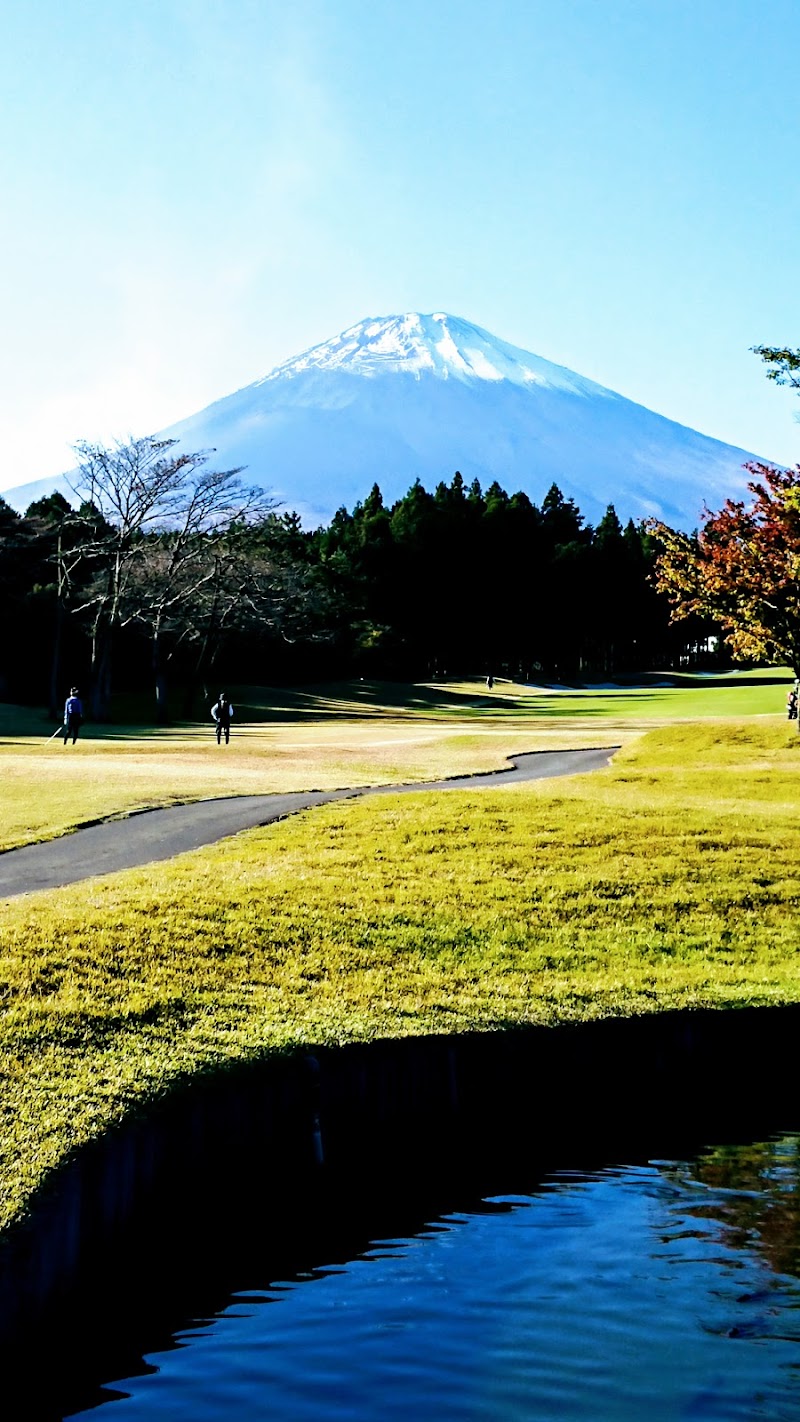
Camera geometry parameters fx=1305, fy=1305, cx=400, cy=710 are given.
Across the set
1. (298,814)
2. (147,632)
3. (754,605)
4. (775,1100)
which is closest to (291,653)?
(147,632)

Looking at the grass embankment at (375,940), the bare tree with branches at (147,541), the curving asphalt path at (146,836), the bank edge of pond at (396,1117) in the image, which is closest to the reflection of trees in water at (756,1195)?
the bank edge of pond at (396,1117)

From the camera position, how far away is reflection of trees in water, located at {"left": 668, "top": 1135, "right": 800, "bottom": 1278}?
25.6 feet

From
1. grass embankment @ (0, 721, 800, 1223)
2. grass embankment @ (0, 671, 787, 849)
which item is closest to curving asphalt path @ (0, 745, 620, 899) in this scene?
grass embankment @ (0, 671, 787, 849)

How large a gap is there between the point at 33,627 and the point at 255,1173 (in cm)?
6216

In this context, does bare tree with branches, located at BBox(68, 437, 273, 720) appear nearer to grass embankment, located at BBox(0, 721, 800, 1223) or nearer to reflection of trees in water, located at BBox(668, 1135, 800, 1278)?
grass embankment, located at BBox(0, 721, 800, 1223)

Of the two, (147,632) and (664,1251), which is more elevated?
(147,632)

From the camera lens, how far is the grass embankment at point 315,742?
25.4 meters

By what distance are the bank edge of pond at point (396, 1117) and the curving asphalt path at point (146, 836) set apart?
19.9 feet

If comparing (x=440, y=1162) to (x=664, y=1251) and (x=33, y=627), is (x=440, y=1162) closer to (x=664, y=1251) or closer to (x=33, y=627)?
(x=664, y=1251)

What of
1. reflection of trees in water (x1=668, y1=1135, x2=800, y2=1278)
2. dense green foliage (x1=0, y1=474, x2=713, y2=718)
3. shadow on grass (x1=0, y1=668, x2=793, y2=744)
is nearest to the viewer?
reflection of trees in water (x1=668, y1=1135, x2=800, y2=1278)

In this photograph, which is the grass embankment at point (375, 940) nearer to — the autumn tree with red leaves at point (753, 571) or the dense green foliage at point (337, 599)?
the autumn tree with red leaves at point (753, 571)

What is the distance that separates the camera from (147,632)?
7006cm

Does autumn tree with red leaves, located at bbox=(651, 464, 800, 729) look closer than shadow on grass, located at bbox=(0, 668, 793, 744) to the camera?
Yes

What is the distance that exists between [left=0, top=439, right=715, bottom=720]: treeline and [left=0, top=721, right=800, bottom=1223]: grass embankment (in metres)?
33.7
